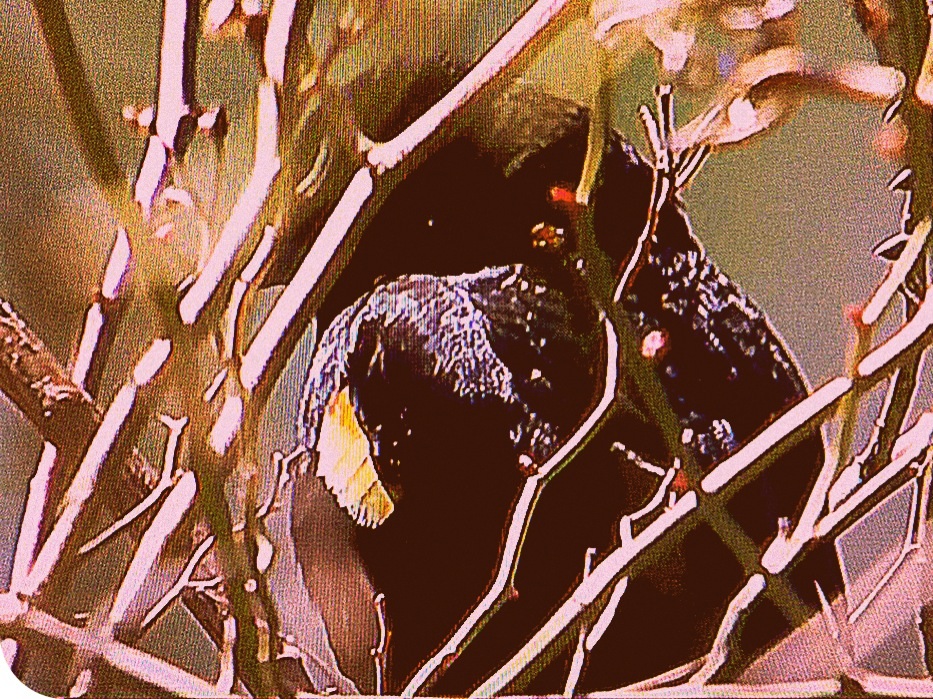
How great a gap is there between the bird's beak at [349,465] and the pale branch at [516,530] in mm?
94

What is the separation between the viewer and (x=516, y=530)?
52cm

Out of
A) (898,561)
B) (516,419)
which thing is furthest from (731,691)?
(516,419)

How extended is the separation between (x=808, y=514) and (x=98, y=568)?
1.75 ft

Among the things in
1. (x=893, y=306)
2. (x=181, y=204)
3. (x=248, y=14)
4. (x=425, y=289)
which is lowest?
(x=893, y=306)

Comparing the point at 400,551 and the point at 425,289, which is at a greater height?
the point at 425,289

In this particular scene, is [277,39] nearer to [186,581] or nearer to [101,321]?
[101,321]

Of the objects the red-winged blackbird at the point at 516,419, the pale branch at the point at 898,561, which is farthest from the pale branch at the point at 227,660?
the pale branch at the point at 898,561

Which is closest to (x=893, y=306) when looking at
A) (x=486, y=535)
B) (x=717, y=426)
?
(x=717, y=426)

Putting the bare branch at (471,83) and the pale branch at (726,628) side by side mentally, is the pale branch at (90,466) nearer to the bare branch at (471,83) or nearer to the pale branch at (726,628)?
the bare branch at (471,83)

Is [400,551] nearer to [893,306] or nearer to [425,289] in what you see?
[425,289]

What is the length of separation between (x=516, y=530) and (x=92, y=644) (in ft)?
1.08

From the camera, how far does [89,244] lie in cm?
53

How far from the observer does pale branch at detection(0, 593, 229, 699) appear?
0.53m

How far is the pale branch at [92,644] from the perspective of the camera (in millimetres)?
530
